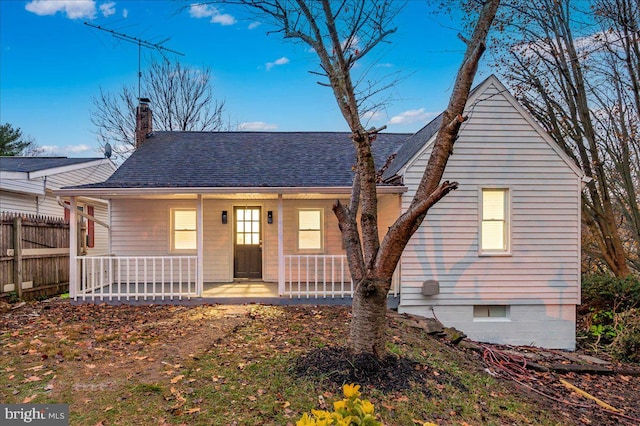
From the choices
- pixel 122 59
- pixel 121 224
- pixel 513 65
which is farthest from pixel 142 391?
pixel 122 59

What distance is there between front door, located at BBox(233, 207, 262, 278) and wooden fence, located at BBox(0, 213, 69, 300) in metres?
4.43

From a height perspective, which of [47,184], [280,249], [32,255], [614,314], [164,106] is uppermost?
[164,106]

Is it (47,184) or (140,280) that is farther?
(47,184)

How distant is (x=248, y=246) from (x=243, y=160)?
2.29 metres

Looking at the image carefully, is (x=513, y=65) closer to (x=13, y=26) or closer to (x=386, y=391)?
(x=386, y=391)

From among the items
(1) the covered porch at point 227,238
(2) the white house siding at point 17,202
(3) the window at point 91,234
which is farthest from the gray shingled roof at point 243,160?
(3) the window at point 91,234

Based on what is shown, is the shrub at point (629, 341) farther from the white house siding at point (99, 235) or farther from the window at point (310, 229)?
the white house siding at point (99, 235)

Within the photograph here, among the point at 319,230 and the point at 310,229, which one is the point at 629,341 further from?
the point at 310,229

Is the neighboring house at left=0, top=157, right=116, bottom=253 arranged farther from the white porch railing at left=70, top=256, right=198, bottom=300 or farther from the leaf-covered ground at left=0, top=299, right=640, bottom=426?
the leaf-covered ground at left=0, top=299, right=640, bottom=426

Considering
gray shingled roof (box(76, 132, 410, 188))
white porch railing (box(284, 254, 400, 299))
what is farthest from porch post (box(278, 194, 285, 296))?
gray shingled roof (box(76, 132, 410, 188))

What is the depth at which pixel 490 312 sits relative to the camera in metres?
7.43

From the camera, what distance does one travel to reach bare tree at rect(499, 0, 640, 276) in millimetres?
8164

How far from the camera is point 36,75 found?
1670cm

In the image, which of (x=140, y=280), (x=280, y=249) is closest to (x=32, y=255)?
(x=140, y=280)
